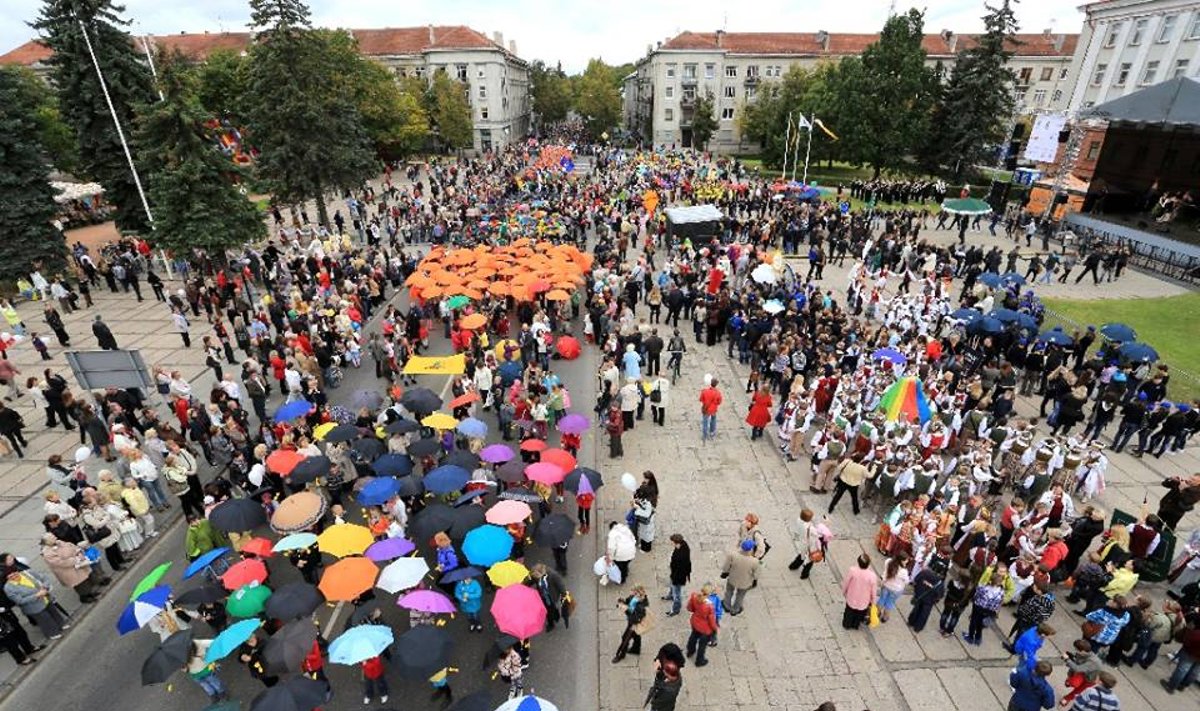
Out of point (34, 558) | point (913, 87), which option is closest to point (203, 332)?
point (34, 558)

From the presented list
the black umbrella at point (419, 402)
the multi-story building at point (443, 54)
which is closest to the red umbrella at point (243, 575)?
the black umbrella at point (419, 402)

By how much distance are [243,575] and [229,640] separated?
1396 millimetres

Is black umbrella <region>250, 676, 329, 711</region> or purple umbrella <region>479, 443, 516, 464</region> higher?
black umbrella <region>250, 676, 329, 711</region>

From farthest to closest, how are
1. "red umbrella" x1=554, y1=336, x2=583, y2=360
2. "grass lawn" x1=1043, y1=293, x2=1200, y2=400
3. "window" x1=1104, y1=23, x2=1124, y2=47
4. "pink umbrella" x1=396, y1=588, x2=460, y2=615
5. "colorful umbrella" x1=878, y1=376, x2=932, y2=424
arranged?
"window" x1=1104, y1=23, x2=1124, y2=47
"grass lawn" x1=1043, y1=293, x2=1200, y2=400
"red umbrella" x1=554, y1=336, x2=583, y2=360
"colorful umbrella" x1=878, y1=376, x2=932, y2=424
"pink umbrella" x1=396, y1=588, x2=460, y2=615

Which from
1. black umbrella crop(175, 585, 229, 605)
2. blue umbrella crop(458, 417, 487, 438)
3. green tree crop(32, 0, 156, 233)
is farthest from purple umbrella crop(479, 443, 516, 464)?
green tree crop(32, 0, 156, 233)

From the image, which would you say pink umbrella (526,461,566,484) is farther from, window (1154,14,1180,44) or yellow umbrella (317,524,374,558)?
window (1154,14,1180,44)

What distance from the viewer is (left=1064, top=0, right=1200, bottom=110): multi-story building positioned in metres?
37.8

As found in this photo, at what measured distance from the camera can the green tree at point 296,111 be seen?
29703 mm

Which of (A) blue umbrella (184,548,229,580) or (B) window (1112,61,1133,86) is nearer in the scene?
(A) blue umbrella (184,548,229,580)

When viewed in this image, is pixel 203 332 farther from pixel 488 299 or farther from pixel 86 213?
pixel 86 213

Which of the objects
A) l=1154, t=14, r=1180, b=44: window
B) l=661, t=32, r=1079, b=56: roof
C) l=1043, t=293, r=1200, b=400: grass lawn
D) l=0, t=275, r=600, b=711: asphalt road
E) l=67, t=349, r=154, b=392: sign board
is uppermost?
l=661, t=32, r=1079, b=56: roof

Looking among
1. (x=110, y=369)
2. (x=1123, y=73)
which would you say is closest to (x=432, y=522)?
(x=110, y=369)

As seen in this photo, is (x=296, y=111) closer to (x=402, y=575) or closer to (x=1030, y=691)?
(x=402, y=575)

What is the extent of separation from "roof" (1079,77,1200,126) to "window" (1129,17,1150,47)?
1864cm
